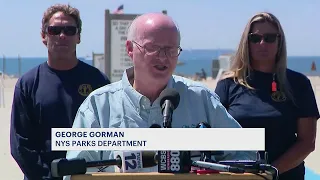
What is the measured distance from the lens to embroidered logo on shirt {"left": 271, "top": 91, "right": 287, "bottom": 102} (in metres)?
4.15

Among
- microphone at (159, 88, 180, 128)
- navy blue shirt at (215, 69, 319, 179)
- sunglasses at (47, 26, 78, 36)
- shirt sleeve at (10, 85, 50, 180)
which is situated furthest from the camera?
sunglasses at (47, 26, 78, 36)

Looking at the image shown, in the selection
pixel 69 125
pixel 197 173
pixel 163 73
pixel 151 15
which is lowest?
pixel 69 125

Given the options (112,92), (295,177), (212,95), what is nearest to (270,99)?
(295,177)

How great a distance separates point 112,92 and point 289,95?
173 cm

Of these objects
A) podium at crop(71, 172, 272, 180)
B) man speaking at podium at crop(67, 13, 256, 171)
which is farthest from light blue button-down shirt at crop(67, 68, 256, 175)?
podium at crop(71, 172, 272, 180)

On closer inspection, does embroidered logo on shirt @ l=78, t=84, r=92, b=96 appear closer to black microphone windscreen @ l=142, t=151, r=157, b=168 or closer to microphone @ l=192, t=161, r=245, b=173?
black microphone windscreen @ l=142, t=151, r=157, b=168

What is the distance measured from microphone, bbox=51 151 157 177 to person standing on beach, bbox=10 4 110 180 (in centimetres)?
154

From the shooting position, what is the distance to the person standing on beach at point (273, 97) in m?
4.09

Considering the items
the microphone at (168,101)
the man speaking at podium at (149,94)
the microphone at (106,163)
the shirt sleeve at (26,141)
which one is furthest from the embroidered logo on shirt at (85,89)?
the microphone at (106,163)

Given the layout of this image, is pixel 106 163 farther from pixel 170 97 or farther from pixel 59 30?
pixel 59 30

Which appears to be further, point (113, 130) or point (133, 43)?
point (133, 43)

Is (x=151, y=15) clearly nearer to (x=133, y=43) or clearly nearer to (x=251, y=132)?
(x=133, y=43)

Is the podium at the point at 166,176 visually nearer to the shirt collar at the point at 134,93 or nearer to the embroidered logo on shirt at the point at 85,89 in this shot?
the shirt collar at the point at 134,93

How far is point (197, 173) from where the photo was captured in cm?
215
